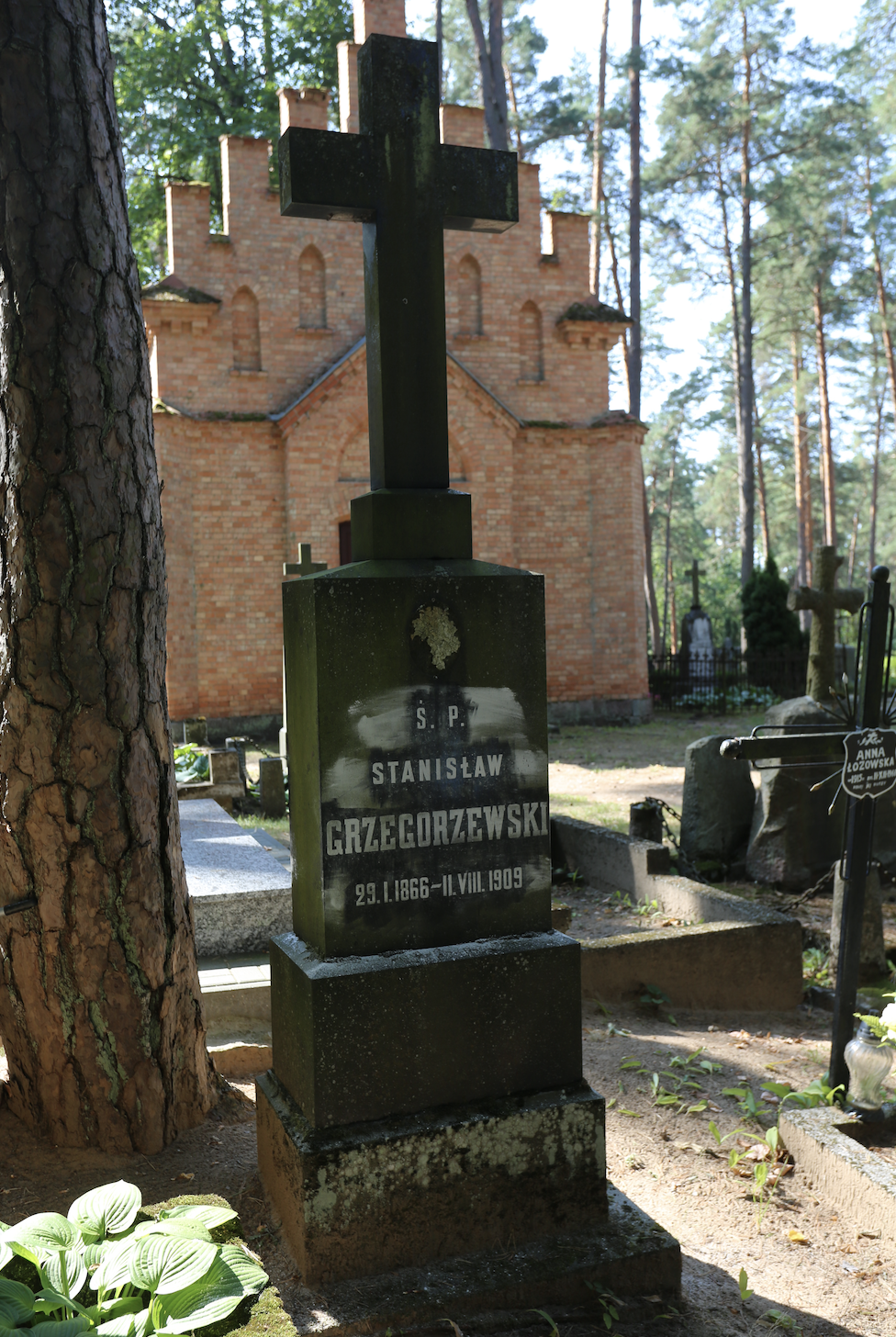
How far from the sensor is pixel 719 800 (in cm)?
780

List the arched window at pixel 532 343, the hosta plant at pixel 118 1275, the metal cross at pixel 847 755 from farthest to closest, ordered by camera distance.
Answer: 1. the arched window at pixel 532 343
2. the metal cross at pixel 847 755
3. the hosta plant at pixel 118 1275

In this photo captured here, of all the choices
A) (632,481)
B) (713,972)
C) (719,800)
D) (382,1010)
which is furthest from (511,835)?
(632,481)

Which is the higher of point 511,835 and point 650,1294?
point 511,835

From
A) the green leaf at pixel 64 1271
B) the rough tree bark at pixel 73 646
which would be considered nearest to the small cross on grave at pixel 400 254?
the rough tree bark at pixel 73 646

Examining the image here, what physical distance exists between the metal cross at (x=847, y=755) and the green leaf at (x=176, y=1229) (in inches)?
95.7

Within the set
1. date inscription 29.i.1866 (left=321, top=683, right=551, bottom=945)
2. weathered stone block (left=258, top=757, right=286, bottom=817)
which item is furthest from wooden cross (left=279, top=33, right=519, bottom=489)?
weathered stone block (left=258, top=757, right=286, bottom=817)

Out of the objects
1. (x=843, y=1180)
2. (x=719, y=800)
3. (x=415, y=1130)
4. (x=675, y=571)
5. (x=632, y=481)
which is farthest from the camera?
(x=675, y=571)

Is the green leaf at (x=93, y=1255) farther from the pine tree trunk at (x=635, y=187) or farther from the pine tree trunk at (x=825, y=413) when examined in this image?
the pine tree trunk at (x=825, y=413)

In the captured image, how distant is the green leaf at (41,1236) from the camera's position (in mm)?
2113

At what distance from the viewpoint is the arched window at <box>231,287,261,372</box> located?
16.2 m

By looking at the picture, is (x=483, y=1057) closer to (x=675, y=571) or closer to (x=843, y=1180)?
(x=843, y=1180)

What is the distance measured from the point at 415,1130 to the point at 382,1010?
1.04ft

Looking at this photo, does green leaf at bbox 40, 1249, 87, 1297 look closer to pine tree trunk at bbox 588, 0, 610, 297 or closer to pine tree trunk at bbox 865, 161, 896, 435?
pine tree trunk at bbox 588, 0, 610, 297

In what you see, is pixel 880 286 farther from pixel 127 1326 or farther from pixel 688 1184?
pixel 127 1326
